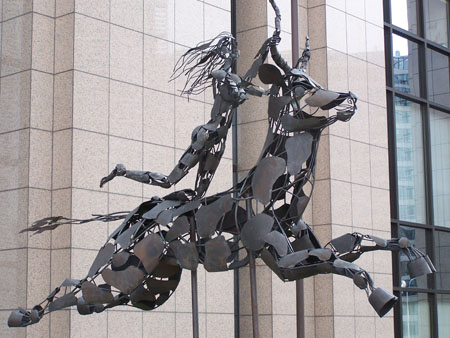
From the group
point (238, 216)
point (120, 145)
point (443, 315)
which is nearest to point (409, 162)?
point (443, 315)

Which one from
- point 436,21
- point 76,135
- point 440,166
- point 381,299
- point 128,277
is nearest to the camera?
point 381,299

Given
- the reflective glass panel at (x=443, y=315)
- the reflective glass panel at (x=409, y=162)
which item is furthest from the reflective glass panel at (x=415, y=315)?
the reflective glass panel at (x=409, y=162)

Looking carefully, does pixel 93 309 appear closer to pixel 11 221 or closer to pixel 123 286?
pixel 123 286

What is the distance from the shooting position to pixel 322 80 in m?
→ 16.8

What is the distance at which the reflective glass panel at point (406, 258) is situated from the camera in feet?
62.0

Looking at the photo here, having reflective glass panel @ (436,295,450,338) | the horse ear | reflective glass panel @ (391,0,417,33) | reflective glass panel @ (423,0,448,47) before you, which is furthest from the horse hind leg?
reflective glass panel @ (423,0,448,47)

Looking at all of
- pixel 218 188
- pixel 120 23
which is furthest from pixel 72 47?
pixel 218 188

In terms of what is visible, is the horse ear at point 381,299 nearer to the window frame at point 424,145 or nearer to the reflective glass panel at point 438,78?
the window frame at point 424,145

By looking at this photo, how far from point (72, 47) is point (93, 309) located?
567 centimetres

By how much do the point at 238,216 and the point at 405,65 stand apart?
13.7m

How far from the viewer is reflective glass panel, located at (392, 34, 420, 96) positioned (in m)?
19.9

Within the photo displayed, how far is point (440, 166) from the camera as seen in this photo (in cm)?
2092

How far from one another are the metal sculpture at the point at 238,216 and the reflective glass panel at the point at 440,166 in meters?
13.7

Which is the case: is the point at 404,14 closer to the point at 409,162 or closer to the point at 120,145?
the point at 409,162
